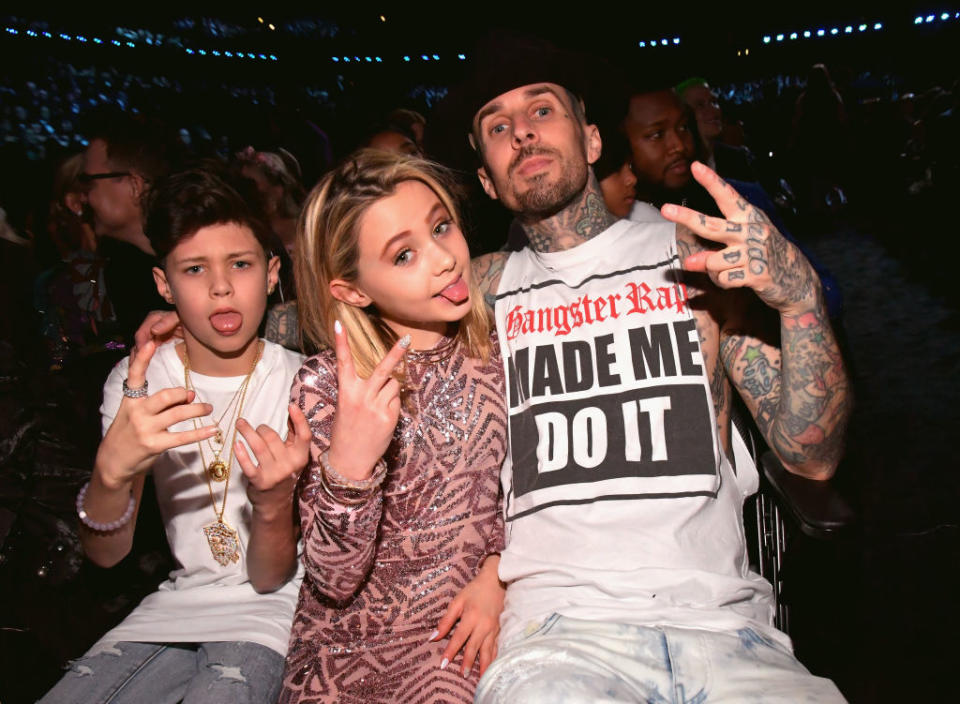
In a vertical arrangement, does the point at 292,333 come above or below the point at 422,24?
below

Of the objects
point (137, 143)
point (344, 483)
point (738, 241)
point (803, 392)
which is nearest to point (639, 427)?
point (803, 392)

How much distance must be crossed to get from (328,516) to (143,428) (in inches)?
17.1

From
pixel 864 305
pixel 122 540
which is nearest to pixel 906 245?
pixel 864 305

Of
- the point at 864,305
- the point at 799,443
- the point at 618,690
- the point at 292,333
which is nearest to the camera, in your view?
the point at 618,690

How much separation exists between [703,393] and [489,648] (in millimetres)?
802

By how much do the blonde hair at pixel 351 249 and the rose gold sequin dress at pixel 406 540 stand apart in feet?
0.31

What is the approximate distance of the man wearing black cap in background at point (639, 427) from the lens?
1327 mm

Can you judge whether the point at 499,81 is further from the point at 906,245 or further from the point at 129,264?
the point at 906,245

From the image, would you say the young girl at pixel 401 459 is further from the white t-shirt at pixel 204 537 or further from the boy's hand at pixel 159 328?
the boy's hand at pixel 159 328

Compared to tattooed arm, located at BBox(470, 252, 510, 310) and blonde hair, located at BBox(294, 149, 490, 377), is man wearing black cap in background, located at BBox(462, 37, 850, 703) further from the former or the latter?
blonde hair, located at BBox(294, 149, 490, 377)

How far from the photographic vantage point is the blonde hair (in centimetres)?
165

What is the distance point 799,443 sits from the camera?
151cm

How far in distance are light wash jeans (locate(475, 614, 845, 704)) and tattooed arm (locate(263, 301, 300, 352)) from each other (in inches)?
49.3

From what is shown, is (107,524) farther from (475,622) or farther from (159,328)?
(475,622)
